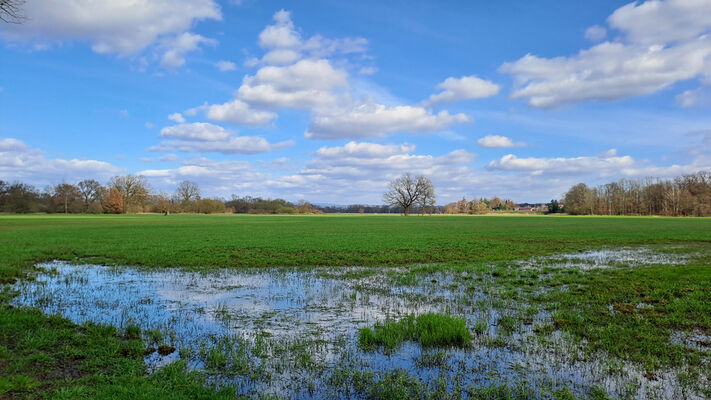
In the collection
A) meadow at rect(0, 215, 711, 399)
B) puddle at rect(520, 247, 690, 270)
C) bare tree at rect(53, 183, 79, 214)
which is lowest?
puddle at rect(520, 247, 690, 270)

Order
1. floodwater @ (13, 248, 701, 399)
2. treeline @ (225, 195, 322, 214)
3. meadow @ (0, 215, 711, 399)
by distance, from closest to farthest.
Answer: meadow @ (0, 215, 711, 399), floodwater @ (13, 248, 701, 399), treeline @ (225, 195, 322, 214)

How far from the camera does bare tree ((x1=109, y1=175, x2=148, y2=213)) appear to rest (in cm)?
13125

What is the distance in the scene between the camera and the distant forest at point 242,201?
122438mm

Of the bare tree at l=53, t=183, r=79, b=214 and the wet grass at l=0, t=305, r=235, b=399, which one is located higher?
the bare tree at l=53, t=183, r=79, b=214

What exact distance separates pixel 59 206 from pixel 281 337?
153 meters

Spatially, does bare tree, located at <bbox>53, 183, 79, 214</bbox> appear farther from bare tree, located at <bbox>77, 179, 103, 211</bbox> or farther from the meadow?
the meadow

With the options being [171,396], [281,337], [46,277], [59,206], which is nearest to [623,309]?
[281,337]

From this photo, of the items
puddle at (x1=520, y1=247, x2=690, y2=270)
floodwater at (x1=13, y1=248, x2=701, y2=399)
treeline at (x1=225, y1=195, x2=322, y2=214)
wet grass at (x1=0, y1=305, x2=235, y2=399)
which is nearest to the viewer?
wet grass at (x1=0, y1=305, x2=235, y2=399)

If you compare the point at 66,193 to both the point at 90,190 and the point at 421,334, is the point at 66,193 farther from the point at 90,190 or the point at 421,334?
the point at 421,334

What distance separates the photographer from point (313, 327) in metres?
8.96

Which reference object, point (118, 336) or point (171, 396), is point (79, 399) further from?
point (118, 336)

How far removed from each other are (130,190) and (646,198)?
602ft

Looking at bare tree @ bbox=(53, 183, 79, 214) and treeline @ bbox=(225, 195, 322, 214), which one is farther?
treeline @ bbox=(225, 195, 322, 214)

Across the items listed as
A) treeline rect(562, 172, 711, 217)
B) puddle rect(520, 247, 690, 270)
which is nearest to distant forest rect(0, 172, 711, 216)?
treeline rect(562, 172, 711, 217)
